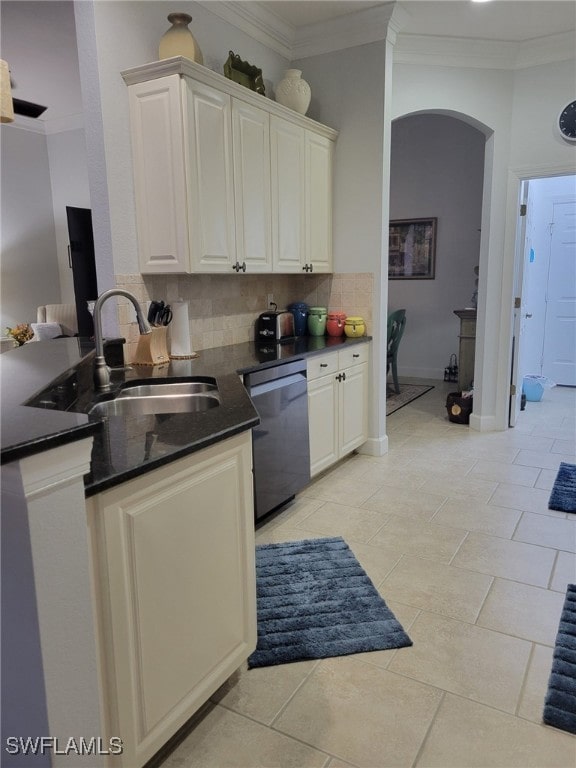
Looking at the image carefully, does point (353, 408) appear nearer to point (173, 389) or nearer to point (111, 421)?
point (173, 389)

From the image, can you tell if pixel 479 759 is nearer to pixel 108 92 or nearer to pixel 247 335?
pixel 247 335

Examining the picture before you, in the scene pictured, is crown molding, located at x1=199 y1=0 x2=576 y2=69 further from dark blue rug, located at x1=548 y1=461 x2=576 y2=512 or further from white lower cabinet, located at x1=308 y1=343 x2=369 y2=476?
dark blue rug, located at x1=548 y1=461 x2=576 y2=512

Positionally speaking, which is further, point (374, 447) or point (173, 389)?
point (374, 447)

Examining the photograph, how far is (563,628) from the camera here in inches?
81.8

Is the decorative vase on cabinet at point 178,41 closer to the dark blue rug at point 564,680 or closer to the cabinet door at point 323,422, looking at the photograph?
the cabinet door at point 323,422

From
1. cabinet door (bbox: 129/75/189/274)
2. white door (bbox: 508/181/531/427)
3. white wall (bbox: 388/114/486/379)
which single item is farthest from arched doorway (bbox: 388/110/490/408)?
cabinet door (bbox: 129/75/189/274)

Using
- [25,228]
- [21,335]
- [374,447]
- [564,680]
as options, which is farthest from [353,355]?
[25,228]

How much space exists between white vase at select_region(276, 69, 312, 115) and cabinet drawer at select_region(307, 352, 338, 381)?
166 centimetres

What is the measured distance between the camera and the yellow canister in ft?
12.6

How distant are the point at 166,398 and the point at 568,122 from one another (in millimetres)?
3805

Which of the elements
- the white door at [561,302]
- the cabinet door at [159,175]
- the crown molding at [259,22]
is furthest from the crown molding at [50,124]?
the white door at [561,302]

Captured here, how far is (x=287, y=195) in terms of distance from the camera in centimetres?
342

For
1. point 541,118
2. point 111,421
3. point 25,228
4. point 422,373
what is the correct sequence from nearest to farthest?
point 111,421, point 541,118, point 25,228, point 422,373

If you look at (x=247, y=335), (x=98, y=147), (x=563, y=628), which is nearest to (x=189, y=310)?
(x=247, y=335)
